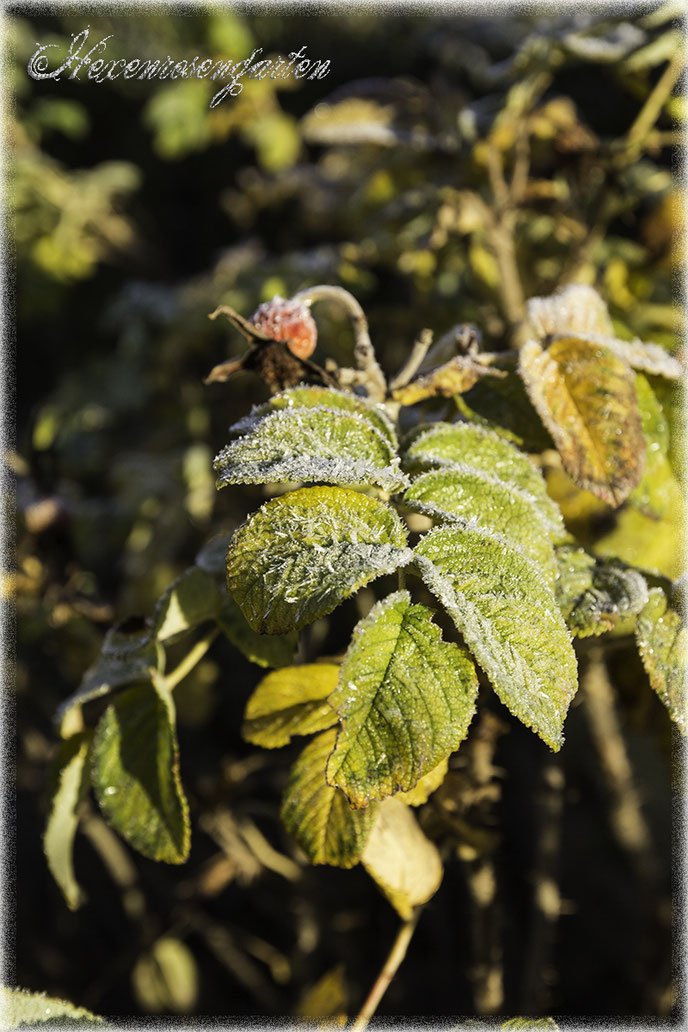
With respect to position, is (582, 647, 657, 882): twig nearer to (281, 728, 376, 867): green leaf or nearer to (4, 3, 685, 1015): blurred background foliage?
(4, 3, 685, 1015): blurred background foliage

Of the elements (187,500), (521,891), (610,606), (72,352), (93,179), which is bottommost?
(521,891)

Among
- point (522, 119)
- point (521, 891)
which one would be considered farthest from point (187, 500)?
point (521, 891)

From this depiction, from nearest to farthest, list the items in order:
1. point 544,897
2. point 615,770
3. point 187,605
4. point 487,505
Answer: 1. point 487,505
2. point 187,605
3. point 544,897
4. point 615,770

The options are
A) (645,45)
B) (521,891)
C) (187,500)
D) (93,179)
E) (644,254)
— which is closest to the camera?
(645,45)

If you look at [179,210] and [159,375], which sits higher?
[179,210]

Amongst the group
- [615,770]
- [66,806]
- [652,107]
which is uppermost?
[652,107]

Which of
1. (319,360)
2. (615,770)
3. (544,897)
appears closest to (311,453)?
(319,360)

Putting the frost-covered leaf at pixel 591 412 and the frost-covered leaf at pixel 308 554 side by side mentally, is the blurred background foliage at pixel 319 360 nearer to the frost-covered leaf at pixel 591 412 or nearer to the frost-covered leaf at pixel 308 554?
the frost-covered leaf at pixel 591 412

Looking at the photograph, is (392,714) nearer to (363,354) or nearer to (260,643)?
(260,643)

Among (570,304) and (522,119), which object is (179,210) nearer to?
(522,119)
